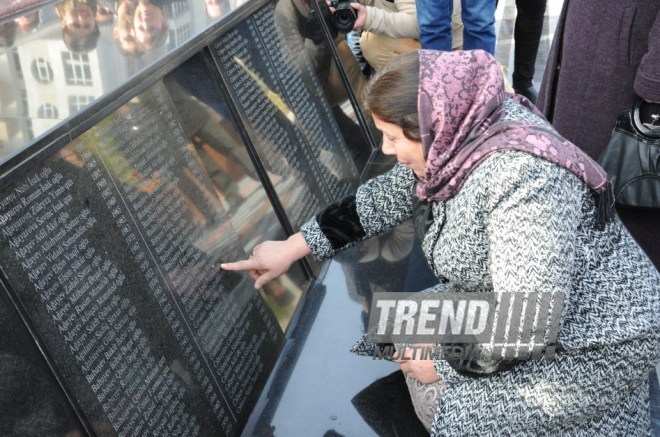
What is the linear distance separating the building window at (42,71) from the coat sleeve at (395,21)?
2320 mm

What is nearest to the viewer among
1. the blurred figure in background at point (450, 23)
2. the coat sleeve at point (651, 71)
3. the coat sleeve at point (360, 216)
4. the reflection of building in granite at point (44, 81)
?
the reflection of building in granite at point (44, 81)

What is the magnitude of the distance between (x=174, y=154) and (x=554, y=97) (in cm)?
184

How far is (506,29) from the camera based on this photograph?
7570mm

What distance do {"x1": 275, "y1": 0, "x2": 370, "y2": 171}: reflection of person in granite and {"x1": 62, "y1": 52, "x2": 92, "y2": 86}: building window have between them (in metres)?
1.16

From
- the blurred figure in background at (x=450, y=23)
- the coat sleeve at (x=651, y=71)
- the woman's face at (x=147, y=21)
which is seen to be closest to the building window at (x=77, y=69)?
the woman's face at (x=147, y=21)

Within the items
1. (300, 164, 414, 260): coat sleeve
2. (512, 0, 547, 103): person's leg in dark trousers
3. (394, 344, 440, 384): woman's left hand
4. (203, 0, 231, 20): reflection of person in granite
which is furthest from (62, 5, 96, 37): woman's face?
(512, 0, 547, 103): person's leg in dark trousers

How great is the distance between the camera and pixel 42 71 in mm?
2422

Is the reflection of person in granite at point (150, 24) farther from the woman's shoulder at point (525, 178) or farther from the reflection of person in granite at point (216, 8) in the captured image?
the woman's shoulder at point (525, 178)

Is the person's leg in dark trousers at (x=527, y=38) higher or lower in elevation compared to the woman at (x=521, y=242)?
lower

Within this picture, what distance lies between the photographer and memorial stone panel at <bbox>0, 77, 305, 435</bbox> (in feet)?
5.60

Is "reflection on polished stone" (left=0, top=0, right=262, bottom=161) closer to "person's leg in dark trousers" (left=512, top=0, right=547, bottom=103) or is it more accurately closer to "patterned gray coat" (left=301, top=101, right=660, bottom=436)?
"patterned gray coat" (left=301, top=101, right=660, bottom=436)

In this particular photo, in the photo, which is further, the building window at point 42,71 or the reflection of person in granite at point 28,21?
the reflection of person in granite at point 28,21

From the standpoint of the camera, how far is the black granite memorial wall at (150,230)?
1676 millimetres

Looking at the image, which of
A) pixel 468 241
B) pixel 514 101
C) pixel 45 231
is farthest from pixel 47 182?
pixel 514 101
